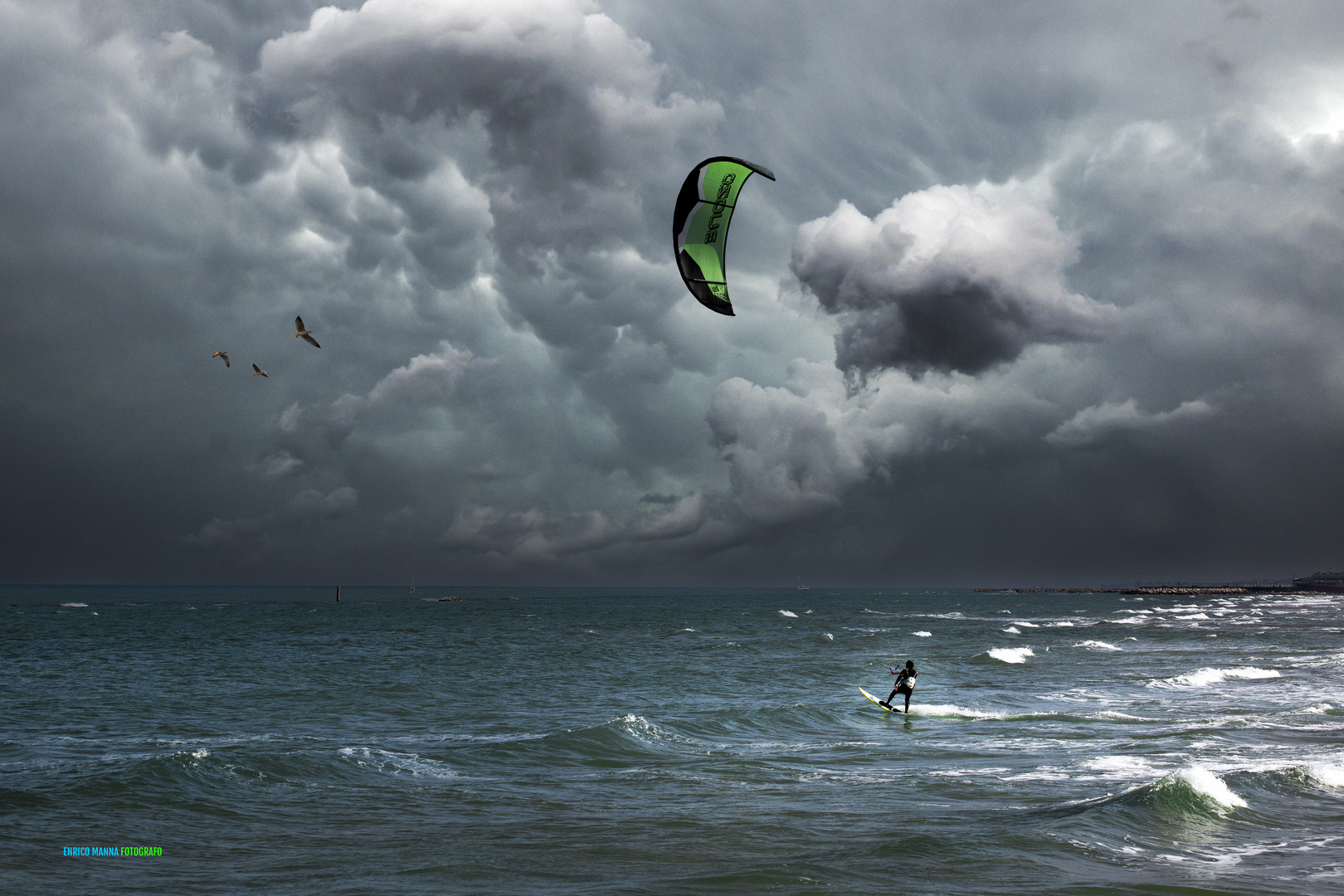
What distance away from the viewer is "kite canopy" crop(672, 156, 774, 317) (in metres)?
13.0

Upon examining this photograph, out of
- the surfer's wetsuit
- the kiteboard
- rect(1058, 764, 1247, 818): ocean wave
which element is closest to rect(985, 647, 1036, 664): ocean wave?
the kiteboard

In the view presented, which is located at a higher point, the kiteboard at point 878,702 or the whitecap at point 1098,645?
the kiteboard at point 878,702

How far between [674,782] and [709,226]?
350 inches

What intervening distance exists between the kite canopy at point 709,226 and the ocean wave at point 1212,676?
24.0 meters

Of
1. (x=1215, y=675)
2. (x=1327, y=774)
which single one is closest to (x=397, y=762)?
(x=1327, y=774)

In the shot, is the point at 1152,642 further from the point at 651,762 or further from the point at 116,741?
the point at 116,741

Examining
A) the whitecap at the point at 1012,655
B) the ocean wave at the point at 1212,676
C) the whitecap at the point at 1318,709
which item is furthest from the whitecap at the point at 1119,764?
the whitecap at the point at 1012,655

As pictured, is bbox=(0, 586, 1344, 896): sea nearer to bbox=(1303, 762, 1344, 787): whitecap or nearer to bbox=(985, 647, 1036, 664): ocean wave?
bbox=(1303, 762, 1344, 787): whitecap

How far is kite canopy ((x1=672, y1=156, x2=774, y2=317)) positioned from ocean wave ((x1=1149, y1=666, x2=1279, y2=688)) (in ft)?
78.6

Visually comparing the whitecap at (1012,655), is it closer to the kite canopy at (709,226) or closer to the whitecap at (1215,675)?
the whitecap at (1215,675)

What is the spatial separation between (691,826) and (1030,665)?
97.8 ft

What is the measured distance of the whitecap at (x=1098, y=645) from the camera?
4675cm

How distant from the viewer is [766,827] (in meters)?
11.5

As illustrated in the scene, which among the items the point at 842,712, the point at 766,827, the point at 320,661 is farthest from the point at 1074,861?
the point at 320,661
